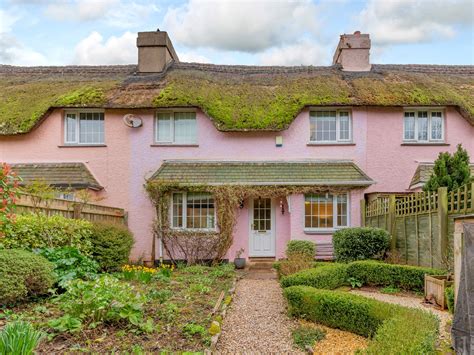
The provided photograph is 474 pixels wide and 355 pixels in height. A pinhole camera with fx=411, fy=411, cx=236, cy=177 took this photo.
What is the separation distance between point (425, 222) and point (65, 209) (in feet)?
29.4

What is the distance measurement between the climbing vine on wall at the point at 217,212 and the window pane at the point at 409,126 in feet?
12.2

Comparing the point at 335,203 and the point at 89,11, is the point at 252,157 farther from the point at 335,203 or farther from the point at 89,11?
the point at 89,11

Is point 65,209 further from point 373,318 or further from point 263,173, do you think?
point 373,318

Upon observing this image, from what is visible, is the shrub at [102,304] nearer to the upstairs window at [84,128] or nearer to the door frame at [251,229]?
the door frame at [251,229]

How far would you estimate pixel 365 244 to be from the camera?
1167cm

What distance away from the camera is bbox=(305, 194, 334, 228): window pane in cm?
1528

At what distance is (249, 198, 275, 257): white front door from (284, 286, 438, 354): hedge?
27.6 feet

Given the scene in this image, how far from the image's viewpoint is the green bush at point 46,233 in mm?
7754

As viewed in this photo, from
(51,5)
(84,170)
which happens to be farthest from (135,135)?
(51,5)

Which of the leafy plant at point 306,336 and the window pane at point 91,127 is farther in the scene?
the window pane at point 91,127

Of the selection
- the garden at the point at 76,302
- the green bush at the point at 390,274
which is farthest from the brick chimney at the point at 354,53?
the garden at the point at 76,302

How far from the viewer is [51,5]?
12.0 meters

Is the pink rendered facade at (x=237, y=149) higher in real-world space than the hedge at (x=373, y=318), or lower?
higher

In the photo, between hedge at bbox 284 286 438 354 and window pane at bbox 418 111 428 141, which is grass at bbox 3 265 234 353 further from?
window pane at bbox 418 111 428 141
